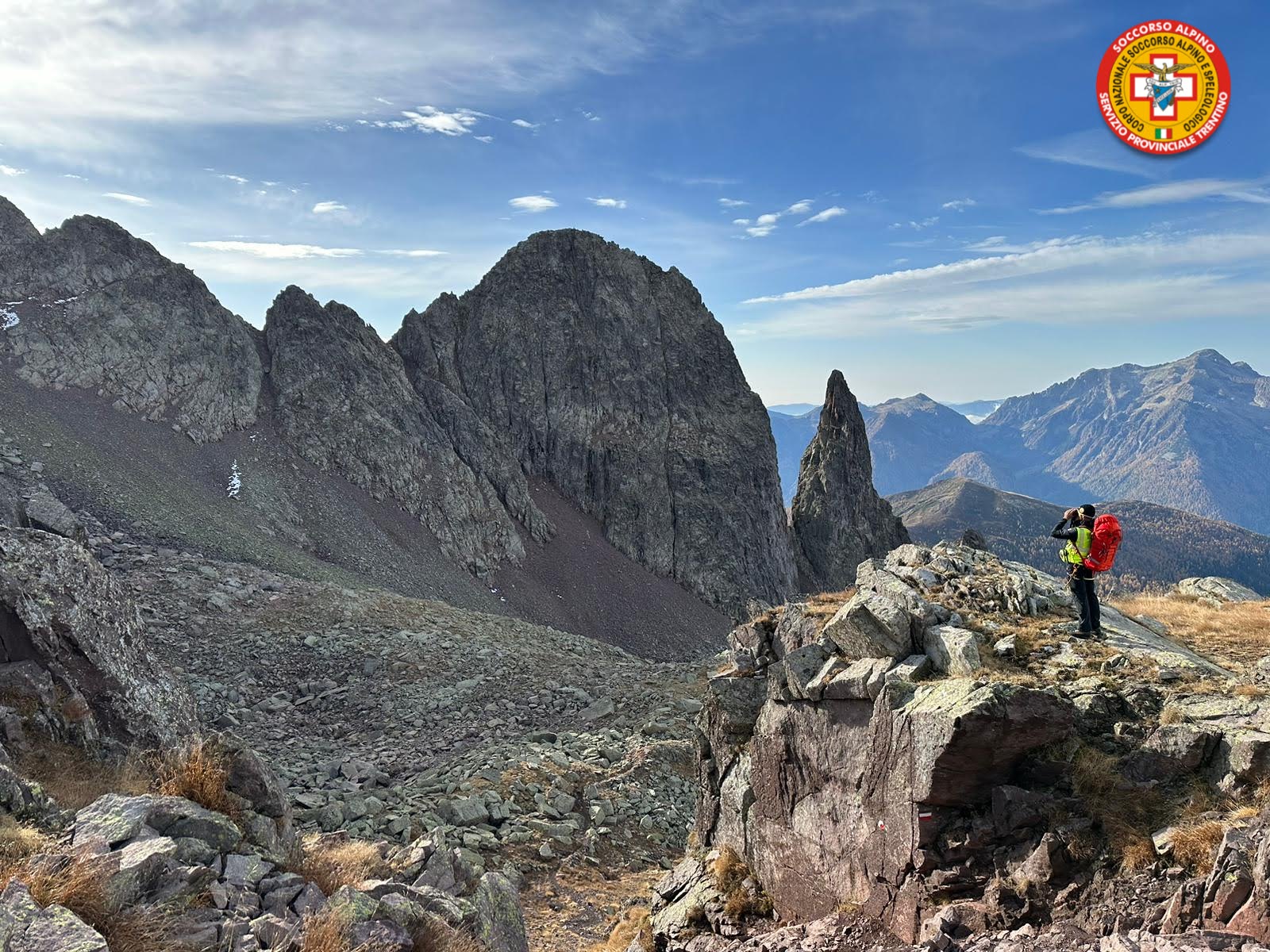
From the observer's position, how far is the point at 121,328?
→ 2234 inches

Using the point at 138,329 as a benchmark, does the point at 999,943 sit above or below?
below

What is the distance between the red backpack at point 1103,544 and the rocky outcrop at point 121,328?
60441 millimetres

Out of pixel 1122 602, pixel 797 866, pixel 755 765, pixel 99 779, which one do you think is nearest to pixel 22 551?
pixel 99 779

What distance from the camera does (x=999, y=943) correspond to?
31.1 feet

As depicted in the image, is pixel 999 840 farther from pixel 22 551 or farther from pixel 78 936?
pixel 22 551

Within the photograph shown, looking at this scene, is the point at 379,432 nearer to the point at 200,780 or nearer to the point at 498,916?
the point at 200,780

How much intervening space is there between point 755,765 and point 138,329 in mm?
62744

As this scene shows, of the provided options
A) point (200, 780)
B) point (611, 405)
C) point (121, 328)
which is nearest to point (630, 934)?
point (200, 780)

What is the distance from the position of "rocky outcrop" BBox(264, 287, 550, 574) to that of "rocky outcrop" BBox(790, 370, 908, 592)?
3787 centimetres

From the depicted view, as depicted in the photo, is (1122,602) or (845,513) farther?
(845,513)

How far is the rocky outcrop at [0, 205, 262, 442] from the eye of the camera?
175 ft

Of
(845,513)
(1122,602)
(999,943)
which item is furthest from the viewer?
(845,513)

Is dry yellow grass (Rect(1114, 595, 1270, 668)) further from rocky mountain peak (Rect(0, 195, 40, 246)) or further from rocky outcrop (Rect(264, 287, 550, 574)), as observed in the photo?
rocky mountain peak (Rect(0, 195, 40, 246))

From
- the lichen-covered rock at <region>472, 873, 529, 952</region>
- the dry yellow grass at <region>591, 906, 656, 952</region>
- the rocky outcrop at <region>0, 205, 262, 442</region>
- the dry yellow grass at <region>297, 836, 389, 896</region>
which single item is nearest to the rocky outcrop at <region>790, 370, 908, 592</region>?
the rocky outcrop at <region>0, 205, 262, 442</region>
